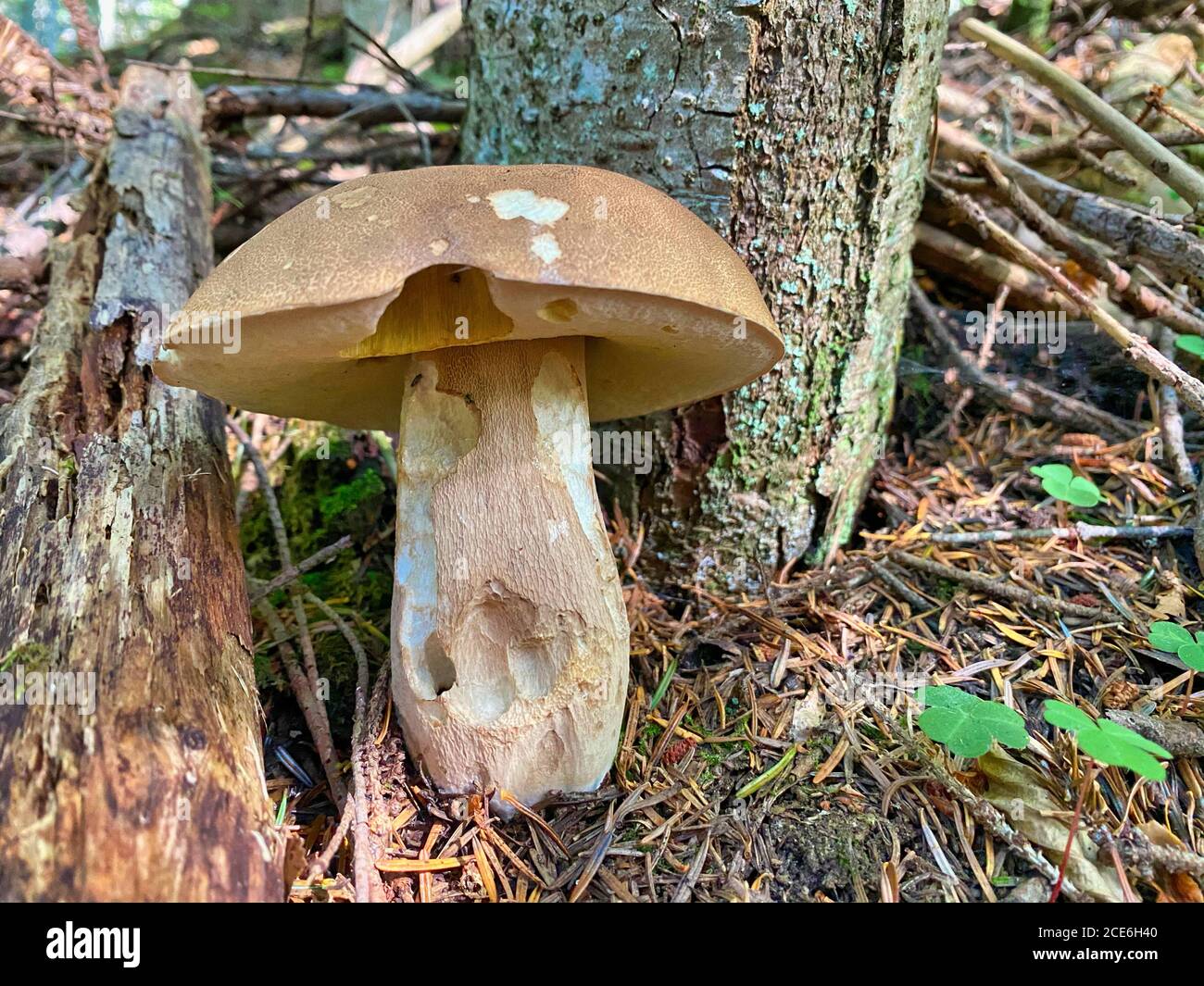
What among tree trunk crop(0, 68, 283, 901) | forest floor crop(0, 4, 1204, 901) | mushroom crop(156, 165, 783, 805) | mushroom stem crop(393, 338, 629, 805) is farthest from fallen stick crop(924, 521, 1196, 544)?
tree trunk crop(0, 68, 283, 901)

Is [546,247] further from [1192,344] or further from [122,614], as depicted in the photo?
[1192,344]

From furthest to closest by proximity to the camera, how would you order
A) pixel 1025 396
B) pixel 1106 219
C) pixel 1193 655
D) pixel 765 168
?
1. pixel 1025 396
2. pixel 1106 219
3. pixel 765 168
4. pixel 1193 655

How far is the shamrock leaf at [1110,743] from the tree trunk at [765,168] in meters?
0.85

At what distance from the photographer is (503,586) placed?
60.7 inches

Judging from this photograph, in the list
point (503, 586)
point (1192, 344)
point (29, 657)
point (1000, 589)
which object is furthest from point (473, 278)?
point (1192, 344)

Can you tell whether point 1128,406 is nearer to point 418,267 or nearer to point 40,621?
point 418,267

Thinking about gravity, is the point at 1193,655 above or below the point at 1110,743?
above

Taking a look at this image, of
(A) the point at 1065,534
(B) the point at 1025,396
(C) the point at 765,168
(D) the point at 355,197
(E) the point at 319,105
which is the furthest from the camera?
(E) the point at 319,105

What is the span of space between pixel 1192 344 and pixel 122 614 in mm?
2661

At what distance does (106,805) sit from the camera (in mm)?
1102

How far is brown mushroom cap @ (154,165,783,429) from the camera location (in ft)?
3.97

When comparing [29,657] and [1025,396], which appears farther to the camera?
[1025,396]

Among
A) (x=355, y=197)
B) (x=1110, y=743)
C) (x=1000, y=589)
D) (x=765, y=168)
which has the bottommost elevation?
(x=1110, y=743)

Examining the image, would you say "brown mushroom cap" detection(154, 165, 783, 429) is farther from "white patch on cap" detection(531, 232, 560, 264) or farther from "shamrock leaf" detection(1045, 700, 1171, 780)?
"shamrock leaf" detection(1045, 700, 1171, 780)
